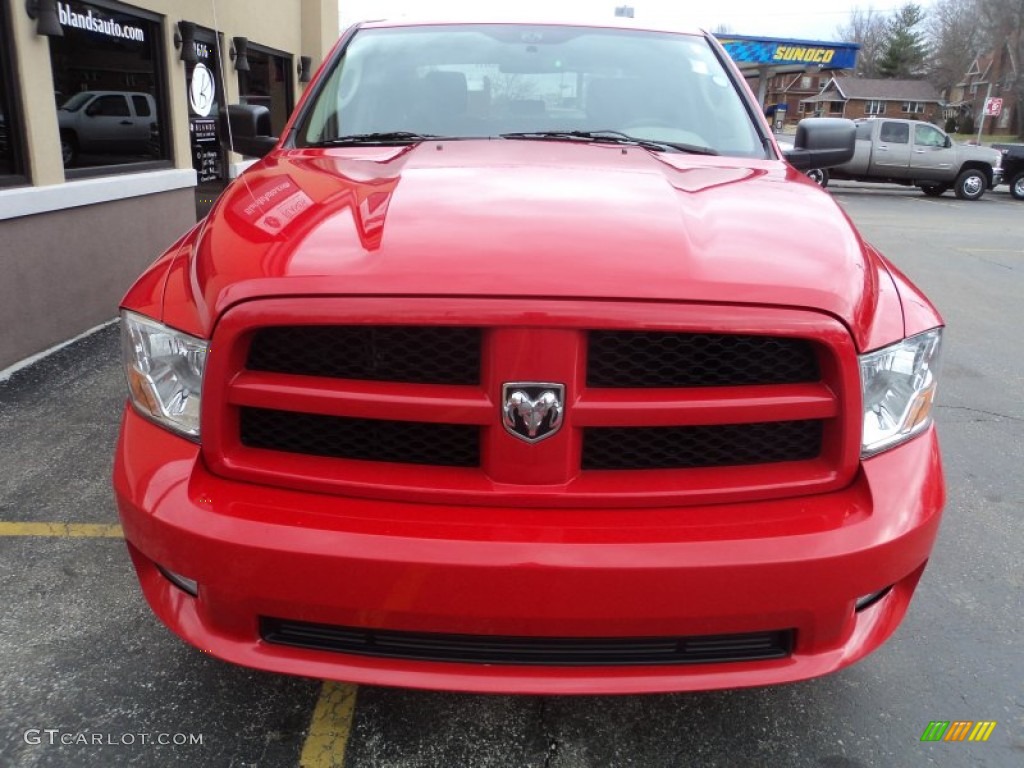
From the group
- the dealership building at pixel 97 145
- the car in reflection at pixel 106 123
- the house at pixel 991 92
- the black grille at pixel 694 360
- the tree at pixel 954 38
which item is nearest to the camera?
the black grille at pixel 694 360

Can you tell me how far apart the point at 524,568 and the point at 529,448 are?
9.5 inches

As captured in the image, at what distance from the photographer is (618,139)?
2.91 m

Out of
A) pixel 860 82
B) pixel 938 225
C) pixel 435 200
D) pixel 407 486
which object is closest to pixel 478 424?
pixel 407 486

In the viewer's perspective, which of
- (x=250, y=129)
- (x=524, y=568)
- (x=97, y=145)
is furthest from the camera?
(x=97, y=145)

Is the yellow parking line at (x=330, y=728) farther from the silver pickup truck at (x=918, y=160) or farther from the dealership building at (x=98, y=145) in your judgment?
the silver pickup truck at (x=918, y=160)

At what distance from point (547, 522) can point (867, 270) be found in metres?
0.99

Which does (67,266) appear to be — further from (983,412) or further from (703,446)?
(983,412)

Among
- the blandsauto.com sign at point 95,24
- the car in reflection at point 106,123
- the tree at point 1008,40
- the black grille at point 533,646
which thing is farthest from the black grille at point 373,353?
the tree at point 1008,40

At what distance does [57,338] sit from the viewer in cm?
538

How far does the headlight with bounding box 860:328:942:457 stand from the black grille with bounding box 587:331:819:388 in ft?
0.50

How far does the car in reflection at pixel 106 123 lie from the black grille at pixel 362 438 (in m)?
4.79

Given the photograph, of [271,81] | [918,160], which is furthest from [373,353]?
[918,160]

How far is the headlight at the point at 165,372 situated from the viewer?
1.82 m

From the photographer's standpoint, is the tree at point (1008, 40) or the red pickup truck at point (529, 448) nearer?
the red pickup truck at point (529, 448)
